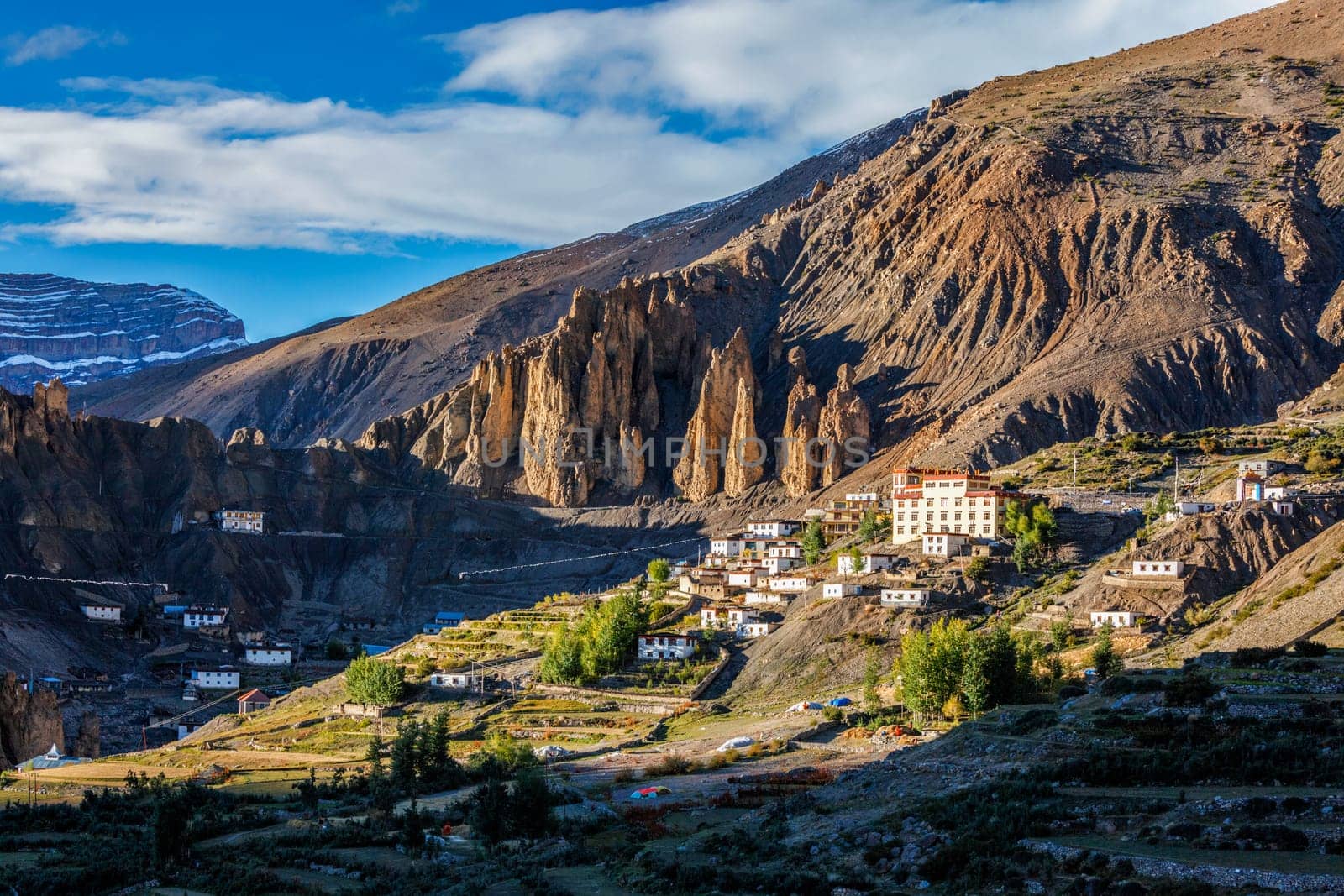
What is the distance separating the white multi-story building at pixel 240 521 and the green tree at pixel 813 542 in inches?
2566

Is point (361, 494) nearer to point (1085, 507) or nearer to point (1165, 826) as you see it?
point (1085, 507)

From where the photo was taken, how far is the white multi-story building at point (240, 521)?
535ft

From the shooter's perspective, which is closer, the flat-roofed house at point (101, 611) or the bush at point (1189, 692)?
the bush at point (1189, 692)

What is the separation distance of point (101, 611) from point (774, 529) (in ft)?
183

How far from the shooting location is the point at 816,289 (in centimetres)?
19325

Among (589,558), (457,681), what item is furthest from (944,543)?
(589,558)

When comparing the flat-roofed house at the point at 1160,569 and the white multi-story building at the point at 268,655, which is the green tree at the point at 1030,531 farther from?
the white multi-story building at the point at 268,655

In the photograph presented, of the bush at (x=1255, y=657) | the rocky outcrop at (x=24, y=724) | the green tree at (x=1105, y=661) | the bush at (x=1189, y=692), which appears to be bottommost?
Result: the rocky outcrop at (x=24, y=724)

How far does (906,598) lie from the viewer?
89812 millimetres

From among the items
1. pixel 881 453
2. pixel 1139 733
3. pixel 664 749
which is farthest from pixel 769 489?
pixel 1139 733

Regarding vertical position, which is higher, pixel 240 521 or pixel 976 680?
pixel 240 521

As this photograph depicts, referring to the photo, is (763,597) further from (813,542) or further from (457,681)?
(457,681)

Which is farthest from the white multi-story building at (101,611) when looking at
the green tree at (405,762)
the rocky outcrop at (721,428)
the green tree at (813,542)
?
the green tree at (405,762)

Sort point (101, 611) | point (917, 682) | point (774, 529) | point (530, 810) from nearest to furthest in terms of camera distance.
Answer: point (530, 810) → point (917, 682) → point (774, 529) → point (101, 611)
